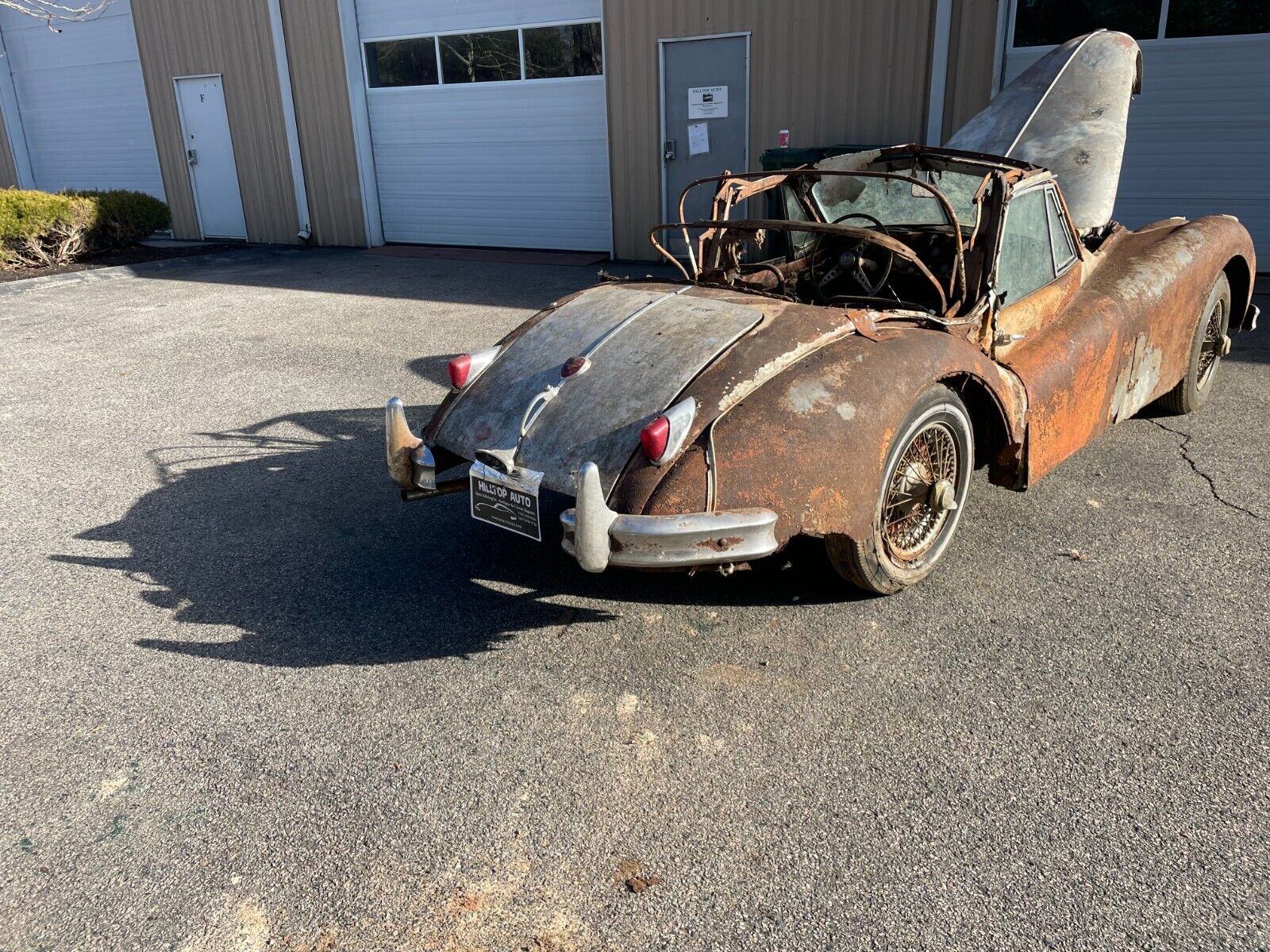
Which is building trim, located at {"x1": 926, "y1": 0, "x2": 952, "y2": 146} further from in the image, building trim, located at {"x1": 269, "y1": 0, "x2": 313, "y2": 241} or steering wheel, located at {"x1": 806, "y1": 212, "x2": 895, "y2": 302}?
building trim, located at {"x1": 269, "y1": 0, "x2": 313, "y2": 241}

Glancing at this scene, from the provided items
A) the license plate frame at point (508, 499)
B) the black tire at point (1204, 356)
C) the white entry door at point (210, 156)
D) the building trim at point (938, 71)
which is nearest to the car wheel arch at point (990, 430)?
the license plate frame at point (508, 499)

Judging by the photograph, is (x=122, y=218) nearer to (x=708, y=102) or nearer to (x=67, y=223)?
(x=67, y=223)

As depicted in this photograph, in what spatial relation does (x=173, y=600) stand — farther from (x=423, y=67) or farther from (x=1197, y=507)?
(x=423, y=67)

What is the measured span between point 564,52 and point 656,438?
10.8 m

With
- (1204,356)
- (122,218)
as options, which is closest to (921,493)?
(1204,356)

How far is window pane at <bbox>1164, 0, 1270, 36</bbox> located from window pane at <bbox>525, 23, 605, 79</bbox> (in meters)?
6.40

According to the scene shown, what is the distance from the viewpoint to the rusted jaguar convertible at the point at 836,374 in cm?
317

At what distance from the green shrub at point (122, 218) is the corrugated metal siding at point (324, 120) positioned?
2484mm

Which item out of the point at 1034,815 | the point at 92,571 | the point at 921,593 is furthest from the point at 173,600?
the point at 1034,815

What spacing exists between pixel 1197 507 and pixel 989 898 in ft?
9.53

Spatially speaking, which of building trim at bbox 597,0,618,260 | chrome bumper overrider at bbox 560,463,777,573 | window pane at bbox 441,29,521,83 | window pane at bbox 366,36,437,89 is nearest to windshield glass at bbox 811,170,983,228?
chrome bumper overrider at bbox 560,463,777,573

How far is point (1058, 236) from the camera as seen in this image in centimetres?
445

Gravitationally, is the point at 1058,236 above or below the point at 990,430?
above

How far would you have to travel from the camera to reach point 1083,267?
463 cm
